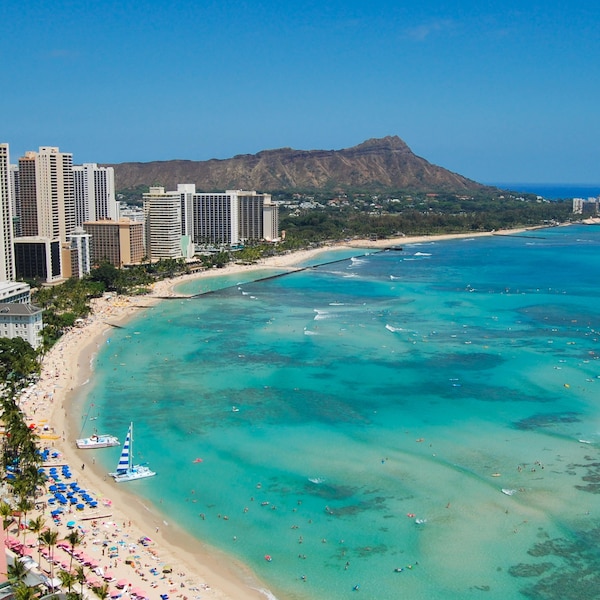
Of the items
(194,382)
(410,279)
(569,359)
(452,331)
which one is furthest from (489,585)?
(410,279)

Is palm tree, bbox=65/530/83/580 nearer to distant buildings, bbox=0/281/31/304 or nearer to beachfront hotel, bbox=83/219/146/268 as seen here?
distant buildings, bbox=0/281/31/304

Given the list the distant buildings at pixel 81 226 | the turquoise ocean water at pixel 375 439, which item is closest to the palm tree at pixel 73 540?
the turquoise ocean water at pixel 375 439

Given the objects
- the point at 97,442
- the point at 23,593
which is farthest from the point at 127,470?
the point at 23,593

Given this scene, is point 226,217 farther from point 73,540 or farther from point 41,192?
point 73,540

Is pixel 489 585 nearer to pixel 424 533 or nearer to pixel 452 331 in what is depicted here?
pixel 424 533

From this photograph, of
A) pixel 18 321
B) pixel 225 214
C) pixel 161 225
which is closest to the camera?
pixel 18 321

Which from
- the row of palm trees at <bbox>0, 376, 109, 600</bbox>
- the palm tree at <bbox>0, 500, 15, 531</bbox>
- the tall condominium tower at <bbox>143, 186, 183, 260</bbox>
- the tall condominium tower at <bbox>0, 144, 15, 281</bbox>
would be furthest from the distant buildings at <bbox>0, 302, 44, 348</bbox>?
the tall condominium tower at <bbox>143, 186, 183, 260</bbox>
